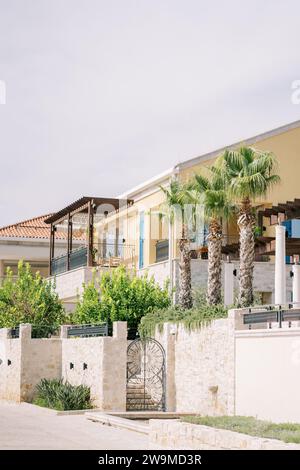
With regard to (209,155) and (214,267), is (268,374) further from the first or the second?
(209,155)

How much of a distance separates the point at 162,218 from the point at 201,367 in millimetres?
7543

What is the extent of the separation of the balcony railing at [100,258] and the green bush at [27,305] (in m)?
2.44

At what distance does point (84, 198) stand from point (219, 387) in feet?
49.5

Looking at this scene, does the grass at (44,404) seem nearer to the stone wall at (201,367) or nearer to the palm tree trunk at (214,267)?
the stone wall at (201,367)

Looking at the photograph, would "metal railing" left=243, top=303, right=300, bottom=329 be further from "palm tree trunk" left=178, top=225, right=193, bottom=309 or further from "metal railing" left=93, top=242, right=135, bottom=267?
"metal railing" left=93, top=242, right=135, bottom=267

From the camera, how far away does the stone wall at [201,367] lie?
77.9 ft

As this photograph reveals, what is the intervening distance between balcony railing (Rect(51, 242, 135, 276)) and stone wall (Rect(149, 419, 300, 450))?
20.6m

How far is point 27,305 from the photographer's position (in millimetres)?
37406

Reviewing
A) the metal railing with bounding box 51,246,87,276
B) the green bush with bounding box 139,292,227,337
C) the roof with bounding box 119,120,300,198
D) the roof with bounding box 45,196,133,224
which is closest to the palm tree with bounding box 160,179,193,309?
the green bush with bounding box 139,292,227,337

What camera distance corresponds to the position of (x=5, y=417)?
2556cm

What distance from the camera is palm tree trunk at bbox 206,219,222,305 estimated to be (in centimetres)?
2794

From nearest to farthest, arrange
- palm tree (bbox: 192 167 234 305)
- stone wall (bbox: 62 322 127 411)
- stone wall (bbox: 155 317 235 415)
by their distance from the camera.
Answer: stone wall (bbox: 155 317 235 415) < stone wall (bbox: 62 322 127 411) < palm tree (bbox: 192 167 234 305)

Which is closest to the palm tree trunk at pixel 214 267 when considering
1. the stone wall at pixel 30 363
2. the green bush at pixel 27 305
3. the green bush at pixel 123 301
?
the green bush at pixel 123 301
